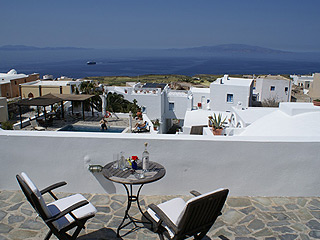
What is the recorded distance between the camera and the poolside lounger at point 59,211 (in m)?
3.18

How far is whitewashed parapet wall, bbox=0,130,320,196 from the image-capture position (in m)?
4.99

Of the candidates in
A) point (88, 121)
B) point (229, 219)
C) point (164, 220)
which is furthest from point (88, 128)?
point (164, 220)

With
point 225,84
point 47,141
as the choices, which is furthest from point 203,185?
point 225,84

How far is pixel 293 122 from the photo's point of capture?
7941mm

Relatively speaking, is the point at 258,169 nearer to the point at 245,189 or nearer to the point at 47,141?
the point at 245,189

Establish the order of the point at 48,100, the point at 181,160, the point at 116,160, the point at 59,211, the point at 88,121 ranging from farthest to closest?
the point at 88,121 → the point at 48,100 → the point at 181,160 → the point at 116,160 → the point at 59,211

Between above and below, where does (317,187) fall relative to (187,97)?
above

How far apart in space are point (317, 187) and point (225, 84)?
29.5 m

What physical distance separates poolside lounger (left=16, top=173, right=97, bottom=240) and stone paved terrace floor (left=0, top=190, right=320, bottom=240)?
0.57 meters

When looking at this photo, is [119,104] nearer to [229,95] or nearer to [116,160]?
[229,95]

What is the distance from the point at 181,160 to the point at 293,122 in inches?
167

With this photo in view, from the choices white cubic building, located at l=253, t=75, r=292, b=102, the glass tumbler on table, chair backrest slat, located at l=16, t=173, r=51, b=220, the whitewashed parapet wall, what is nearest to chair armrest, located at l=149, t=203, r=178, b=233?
the glass tumbler on table

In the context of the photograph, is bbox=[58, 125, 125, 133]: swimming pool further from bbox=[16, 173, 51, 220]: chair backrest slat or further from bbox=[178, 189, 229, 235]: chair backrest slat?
bbox=[178, 189, 229, 235]: chair backrest slat

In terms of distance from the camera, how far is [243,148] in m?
4.99
